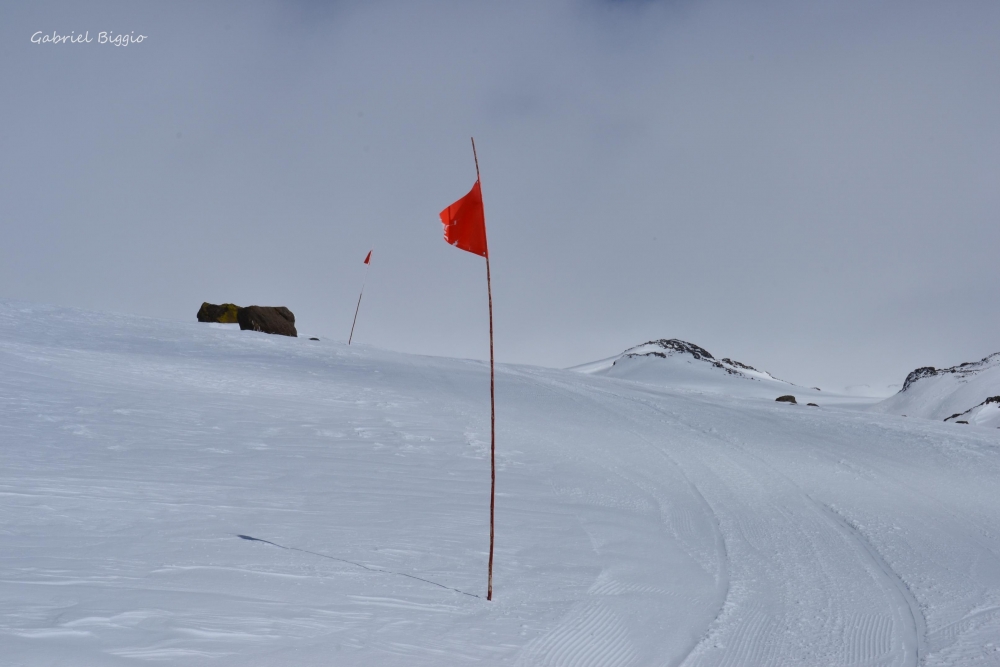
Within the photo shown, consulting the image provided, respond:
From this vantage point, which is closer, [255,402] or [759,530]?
[759,530]

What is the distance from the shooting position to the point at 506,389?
1599 cm

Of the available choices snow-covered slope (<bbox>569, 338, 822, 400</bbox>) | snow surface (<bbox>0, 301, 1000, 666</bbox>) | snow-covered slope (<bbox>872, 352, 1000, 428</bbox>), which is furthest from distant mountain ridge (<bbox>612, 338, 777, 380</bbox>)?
snow surface (<bbox>0, 301, 1000, 666</bbox>)

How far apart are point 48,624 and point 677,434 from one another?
10.2 meters

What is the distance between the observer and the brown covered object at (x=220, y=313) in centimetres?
2739

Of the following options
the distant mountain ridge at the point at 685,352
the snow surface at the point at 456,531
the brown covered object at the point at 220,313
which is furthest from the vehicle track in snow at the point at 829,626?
the distant mountain ridge at the point at 685,352

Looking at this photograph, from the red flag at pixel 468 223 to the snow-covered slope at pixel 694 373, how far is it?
24.9 metres

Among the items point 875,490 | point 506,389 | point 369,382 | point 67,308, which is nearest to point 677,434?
point 875,490

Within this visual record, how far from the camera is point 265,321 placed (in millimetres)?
23922

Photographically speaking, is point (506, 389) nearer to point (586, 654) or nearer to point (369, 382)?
point (369, 382)

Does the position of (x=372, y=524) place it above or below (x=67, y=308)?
below

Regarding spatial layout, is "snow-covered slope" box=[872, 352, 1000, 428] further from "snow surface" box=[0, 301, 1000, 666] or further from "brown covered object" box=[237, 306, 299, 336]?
"brown covered object" box=[237, 306, 299, 336]

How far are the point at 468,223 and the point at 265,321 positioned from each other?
65.2ft

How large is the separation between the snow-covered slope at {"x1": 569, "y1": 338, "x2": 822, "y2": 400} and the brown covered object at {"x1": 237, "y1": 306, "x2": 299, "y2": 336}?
506 inches

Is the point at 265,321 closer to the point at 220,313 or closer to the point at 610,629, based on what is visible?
the point at 220,313
